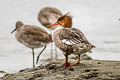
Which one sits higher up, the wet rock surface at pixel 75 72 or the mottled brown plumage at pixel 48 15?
the mottled brown plumage at pixel 48 15

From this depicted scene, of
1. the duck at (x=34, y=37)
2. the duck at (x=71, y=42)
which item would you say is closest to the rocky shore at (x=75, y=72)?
the duck at (x=71, y=42)

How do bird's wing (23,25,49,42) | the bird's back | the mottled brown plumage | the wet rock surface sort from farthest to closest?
the mottled brown plumage
bird's wing (23,25,49,42)
the bird's back
the wet rock surface

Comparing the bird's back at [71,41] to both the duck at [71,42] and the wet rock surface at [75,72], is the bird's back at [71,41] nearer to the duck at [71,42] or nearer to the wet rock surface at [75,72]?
the duck at [71,42]

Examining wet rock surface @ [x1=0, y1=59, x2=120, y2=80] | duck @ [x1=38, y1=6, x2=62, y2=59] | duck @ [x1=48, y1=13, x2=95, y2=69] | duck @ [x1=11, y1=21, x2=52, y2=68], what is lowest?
wet rock surface @ [x1=0, y1=59, x2=120, y2=80]

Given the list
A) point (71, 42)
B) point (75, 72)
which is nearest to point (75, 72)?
point (75, 72)

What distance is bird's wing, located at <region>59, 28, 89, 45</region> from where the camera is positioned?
4154 millimetres

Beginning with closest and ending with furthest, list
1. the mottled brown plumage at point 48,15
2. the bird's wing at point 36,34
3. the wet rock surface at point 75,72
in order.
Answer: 1. the wet rock surface at point 75,72
2. the bird's wing at point 36,34
3. the mottled brown plumage at point 48,15

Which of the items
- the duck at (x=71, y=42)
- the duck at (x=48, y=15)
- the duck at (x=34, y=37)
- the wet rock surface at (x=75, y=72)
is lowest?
the wet rock surface at (x=75, y=72)

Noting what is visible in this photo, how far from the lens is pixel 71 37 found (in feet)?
13.8

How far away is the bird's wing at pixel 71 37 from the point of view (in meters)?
4.15

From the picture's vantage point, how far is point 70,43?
413cm

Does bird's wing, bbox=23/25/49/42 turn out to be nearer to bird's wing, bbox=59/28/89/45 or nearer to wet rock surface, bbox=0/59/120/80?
wet rock surface, bbox=0/59/120/80

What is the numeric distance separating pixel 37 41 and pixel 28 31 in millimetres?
398

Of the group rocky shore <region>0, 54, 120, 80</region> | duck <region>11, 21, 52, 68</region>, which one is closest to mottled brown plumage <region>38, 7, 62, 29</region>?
duck <region>11, 21, 52, 68</region>
